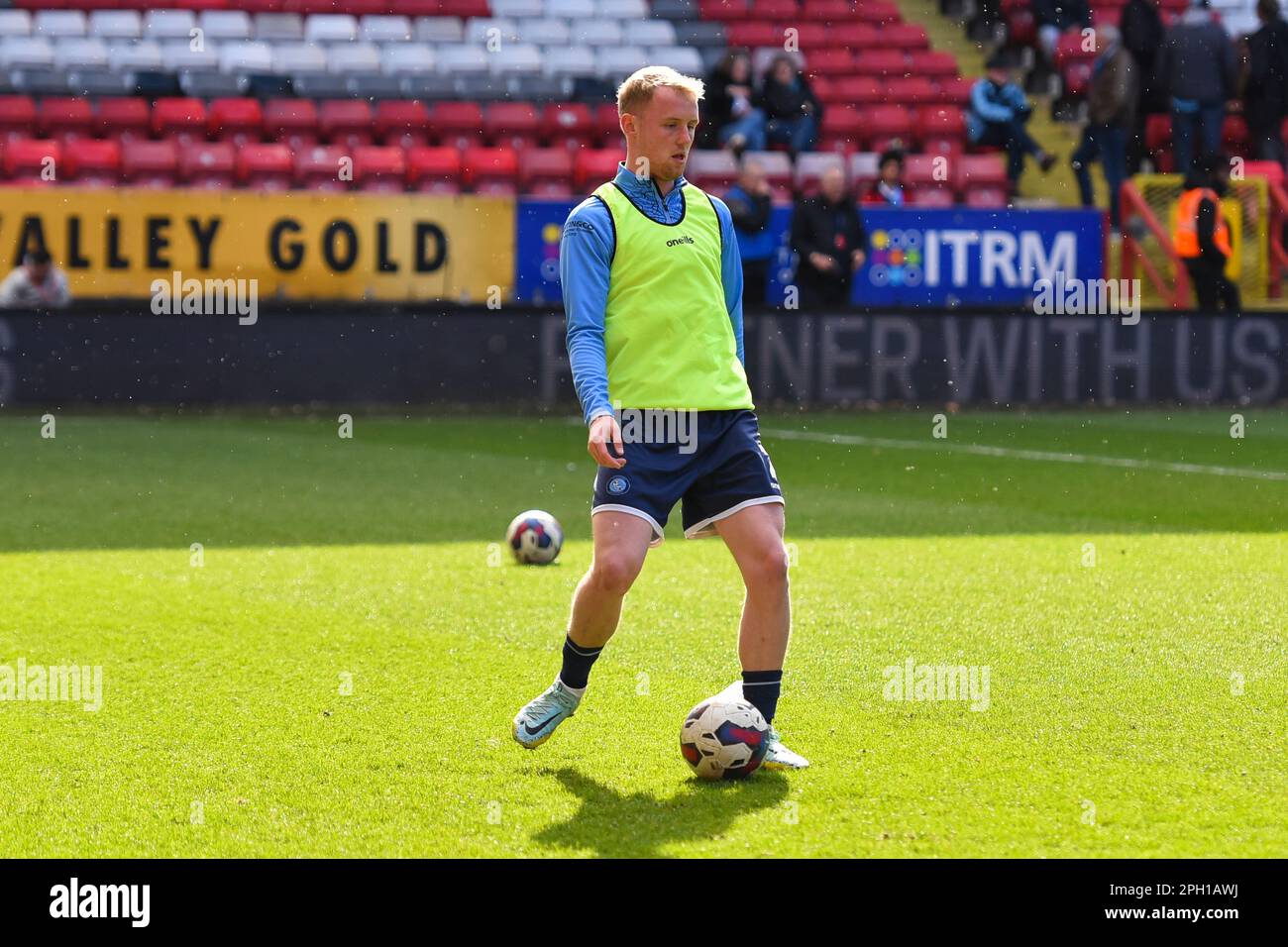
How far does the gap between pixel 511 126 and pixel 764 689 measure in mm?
16668

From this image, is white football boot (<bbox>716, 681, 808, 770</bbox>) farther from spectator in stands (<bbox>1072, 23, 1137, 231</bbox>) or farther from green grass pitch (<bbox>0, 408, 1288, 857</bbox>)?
spectator in stands (<bbox>1072, 23, 1137, 231</bbox>)

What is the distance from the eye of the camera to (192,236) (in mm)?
18219

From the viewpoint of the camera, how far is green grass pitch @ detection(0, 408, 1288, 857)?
15.1 ft

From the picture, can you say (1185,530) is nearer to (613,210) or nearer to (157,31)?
(613,210)

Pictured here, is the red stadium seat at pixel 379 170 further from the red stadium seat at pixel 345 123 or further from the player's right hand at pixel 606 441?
the player's right hand at pixel 606 441

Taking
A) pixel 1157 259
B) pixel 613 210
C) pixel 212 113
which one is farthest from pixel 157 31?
pixel 613 210

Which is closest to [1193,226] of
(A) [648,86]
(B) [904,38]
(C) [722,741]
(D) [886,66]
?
(D) [886,66]

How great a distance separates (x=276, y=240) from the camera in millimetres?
18328

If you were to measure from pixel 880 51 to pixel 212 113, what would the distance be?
28.0 ft

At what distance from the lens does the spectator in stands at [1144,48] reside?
2125 cm

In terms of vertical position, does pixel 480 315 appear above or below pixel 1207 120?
below

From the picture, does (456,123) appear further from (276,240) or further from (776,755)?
(776,755)

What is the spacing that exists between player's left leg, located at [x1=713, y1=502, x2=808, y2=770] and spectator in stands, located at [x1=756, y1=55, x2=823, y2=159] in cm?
1613
